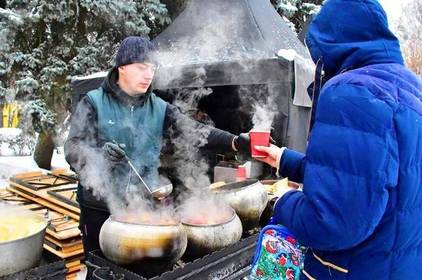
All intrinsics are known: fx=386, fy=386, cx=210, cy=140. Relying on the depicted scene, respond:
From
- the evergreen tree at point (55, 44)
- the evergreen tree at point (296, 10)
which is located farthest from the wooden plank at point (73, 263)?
the evergreen tree at point (296, 10)

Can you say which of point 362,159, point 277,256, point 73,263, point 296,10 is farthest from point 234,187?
point 296,10

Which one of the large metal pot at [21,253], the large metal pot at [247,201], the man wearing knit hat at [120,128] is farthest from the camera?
the large metal pot at [247,201]

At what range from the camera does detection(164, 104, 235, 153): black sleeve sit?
268 cm

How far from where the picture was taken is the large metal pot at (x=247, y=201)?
2.52 m

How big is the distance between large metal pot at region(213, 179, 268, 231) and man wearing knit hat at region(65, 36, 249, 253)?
0.29 meters

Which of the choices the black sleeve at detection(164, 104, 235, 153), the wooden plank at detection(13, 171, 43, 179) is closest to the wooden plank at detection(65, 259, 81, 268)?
the black sleeve at detection(164, 104, 235, 153)

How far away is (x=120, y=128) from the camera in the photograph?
95.5 inches

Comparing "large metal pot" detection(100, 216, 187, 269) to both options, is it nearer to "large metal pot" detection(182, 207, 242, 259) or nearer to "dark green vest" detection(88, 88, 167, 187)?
"large metal pot" detection(182, 207, 242, 259)

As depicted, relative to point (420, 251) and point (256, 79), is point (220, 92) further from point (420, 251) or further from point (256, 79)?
point (420, 251)

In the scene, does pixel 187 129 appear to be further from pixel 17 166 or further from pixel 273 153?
pixel 17 166

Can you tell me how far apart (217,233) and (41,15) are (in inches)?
227

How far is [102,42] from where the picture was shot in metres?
7.13

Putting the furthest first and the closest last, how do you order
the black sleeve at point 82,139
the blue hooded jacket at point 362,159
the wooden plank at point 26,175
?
the wooden plank at point 26,175 < the black sleeve at point 82,139 < the blue hooded jacket at point 362,159

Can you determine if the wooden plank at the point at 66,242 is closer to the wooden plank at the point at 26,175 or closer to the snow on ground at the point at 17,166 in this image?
the wooden plank at the point at 26,175
